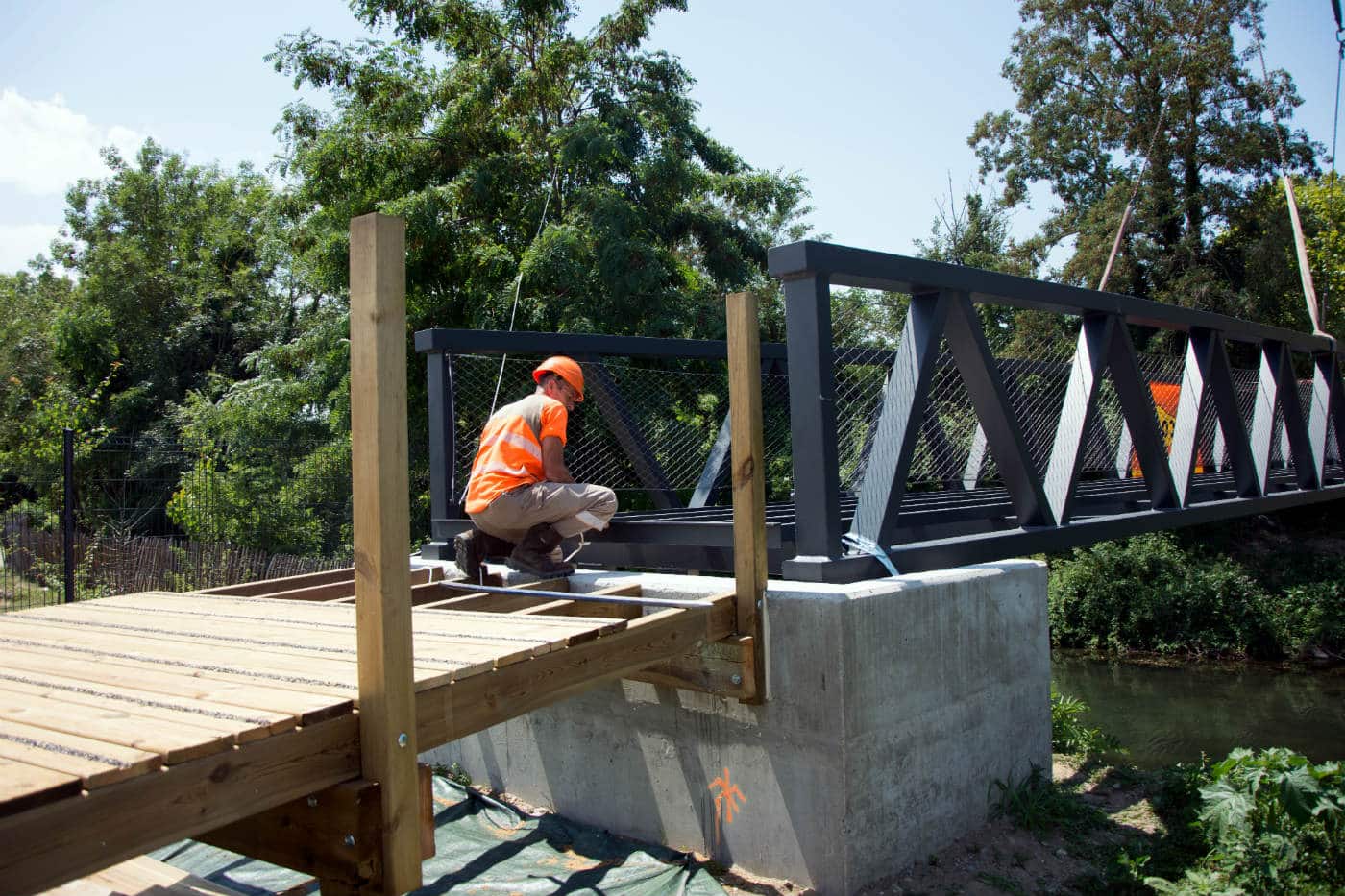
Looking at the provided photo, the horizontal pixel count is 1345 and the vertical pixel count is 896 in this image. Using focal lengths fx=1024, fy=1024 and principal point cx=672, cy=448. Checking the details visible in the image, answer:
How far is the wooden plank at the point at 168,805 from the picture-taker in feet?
7.00

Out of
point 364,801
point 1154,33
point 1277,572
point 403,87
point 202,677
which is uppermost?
point 1154,33

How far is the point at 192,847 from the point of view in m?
5.25

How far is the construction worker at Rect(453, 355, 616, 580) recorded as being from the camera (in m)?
5.30

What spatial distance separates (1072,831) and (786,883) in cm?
169

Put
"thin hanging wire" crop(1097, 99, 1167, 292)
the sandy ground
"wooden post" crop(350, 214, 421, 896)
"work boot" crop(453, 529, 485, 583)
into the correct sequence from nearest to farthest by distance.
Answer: "wooden post" crop(350, 214, 421, 896)
the sandy ground
"work boot" crop(453, 529, 485, 583)
"thin hanging wire" crop(1097, 99, 1167, 292)

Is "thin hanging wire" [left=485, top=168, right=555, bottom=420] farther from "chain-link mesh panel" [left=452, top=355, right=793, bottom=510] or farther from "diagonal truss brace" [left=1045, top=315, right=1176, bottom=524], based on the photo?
"diagonal truss brace" [left=1045, top=315, right=1176, bottom=524]

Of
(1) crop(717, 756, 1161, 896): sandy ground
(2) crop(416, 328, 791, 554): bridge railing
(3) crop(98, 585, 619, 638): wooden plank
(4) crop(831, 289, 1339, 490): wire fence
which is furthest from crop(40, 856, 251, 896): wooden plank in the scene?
(4) crop(831, 289, 1339, 490): wire fence

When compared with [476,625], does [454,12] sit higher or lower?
higher

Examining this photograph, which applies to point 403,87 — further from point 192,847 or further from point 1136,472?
point 192,847

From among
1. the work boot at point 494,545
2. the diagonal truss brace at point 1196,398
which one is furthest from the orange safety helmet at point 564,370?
the diagonal truss brace at point 1196,398

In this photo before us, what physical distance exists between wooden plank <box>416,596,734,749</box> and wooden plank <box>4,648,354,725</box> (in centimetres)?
37

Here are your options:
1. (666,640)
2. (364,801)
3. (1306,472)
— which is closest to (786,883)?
(666,640)

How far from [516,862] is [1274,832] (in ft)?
11.9

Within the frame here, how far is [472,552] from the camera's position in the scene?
553 cm
